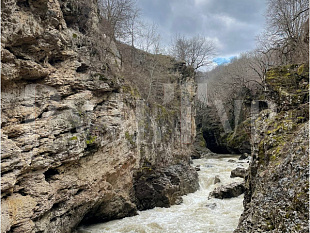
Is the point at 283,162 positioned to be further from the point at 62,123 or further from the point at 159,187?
Answer: the point at 159,187

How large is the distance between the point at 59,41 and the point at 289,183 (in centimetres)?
844

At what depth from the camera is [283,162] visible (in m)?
5.05

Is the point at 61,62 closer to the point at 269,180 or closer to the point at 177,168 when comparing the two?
the point at 269,180

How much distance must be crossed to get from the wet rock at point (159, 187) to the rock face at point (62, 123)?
22.8 inches

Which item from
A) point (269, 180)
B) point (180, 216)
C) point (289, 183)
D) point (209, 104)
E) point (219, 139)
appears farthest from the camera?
point (209, 104)

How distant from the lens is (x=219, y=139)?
98.6 feet

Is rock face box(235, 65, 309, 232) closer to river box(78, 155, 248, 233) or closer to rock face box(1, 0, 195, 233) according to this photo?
river box(78, 155, 248, 233)

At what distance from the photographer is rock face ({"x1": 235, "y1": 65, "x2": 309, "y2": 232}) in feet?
13.0

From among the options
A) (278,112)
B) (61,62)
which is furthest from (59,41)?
(278,112)

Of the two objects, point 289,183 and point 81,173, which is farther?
point 81,173

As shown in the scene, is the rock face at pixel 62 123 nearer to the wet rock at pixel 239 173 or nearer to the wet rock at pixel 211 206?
the wet rock at pixel 211 206

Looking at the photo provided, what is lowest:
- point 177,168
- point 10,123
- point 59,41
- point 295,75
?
point 177,168

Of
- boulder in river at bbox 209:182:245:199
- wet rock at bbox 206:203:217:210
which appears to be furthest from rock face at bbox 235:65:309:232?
boulder in river at bbox 209:182:245:199

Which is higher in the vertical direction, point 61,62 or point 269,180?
point 61,62
